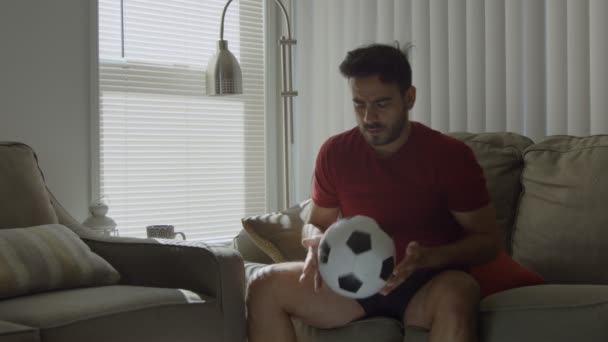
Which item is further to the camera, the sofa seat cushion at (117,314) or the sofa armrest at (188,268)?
the sofa armrest at (188,268)

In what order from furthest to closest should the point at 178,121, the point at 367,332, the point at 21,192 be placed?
the point at 178,121
the point at 21,192
the point at 367,332

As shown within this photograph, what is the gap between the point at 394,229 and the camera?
196 cm

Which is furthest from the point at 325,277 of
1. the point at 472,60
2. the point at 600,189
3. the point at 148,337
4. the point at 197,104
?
the point at 197,104

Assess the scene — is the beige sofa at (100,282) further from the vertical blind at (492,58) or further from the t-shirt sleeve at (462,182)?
the vertical blind at (492,58)

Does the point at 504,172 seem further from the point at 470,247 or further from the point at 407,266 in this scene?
the point at 407,266

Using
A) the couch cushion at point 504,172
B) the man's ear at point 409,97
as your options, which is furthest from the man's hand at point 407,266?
the couch cushion at point 504,172

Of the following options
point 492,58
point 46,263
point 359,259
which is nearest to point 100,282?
point 46,263

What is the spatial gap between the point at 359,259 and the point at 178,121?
2.14 metres

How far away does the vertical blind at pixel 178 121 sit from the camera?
3.36 m

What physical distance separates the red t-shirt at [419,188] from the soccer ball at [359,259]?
0.96ft

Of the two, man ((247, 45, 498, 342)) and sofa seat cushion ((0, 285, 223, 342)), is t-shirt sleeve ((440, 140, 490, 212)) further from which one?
sofa seat cushion ((0, 285, 223, 342))

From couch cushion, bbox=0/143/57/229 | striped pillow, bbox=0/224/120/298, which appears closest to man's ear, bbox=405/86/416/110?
striped pillow, bbox=0/224/120/298

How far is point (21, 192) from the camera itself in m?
2.41

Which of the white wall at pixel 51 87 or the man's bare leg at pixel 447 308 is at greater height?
the white wall at pixel 51 87
